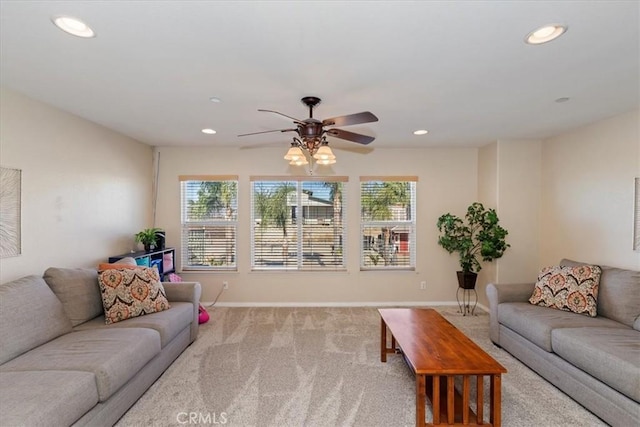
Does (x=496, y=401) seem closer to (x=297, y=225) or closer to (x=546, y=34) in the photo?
(x=546, y=34)

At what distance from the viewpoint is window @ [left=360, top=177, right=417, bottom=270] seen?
4.89m

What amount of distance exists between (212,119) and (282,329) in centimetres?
269

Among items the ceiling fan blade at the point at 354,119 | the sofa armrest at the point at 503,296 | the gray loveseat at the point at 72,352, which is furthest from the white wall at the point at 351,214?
the ceiling fan blade at the point at 354,119

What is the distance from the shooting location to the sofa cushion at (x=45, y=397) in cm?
149

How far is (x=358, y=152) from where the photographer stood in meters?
4.82

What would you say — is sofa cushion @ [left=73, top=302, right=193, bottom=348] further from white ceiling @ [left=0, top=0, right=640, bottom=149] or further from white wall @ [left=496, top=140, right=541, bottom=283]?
white wall @ [left=496, top=140, right=541, bottom=283]

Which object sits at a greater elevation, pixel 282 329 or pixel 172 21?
pixel 172 21

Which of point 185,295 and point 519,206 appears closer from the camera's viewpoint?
point 185,295

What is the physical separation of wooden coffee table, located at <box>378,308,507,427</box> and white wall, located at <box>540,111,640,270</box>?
7.40ft

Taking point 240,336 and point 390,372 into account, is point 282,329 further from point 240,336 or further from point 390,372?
point 390,372

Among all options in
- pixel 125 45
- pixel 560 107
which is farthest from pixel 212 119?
pixel 560 107

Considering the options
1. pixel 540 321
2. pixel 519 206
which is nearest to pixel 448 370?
pixel 540 321

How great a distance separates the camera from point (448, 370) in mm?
1963

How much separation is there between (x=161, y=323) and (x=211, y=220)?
2372 mm
